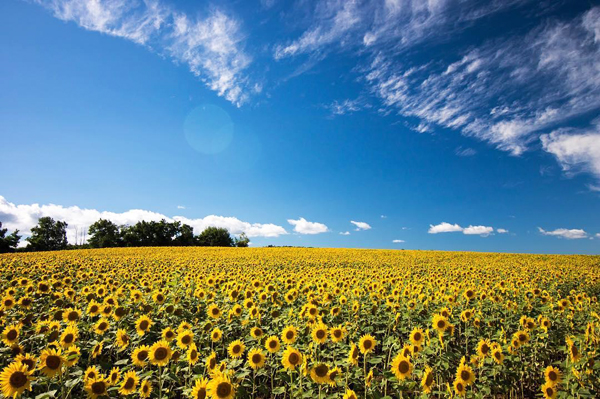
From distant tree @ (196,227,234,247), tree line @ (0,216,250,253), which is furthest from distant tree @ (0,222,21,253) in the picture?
distant tree @ (196,227,234,247)

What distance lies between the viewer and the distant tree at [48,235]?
85.6 metres

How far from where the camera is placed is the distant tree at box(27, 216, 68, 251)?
85625 millimetres

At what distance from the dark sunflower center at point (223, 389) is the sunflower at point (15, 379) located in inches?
86.1

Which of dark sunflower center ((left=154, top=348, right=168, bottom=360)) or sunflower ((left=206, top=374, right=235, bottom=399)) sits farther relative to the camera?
dark sunflower center ((left=154, top=348, right=168, bottom=360))

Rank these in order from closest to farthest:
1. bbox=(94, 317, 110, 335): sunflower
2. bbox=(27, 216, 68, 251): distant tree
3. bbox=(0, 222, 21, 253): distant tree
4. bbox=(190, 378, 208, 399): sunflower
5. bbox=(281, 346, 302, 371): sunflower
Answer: bbox=(190, 378, 208, 399): sunflower < bbox=(281, 346, 302, 371): sunflower < bbox=(94, 317, 110, 335): sunflower < bbox=(0, 222, 21, 253): distant tree < bbox=(27, 216, 68, 251): distant tree

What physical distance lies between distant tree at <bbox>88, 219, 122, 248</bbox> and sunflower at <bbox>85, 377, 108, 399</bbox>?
3567 inches

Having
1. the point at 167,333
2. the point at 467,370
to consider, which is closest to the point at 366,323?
the point at 467,370

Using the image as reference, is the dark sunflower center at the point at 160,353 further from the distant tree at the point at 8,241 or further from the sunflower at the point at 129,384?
the distant tree at the point at 8,241

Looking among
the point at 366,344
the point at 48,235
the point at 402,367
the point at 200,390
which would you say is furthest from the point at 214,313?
the point at 48,235

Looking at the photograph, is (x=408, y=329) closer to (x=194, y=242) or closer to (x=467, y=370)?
(x=467, y=370)

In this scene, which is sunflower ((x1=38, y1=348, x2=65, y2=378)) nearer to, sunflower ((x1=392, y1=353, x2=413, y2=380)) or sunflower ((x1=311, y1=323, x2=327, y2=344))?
sunflower ((x1=311, y1=323, x2=327, y2=344))

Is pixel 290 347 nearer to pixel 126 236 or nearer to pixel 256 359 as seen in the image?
pixel 256 359

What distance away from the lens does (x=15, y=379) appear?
3600 mm

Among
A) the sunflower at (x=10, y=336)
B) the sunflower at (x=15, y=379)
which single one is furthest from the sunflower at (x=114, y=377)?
the sunflower at (x=10, y=336)
